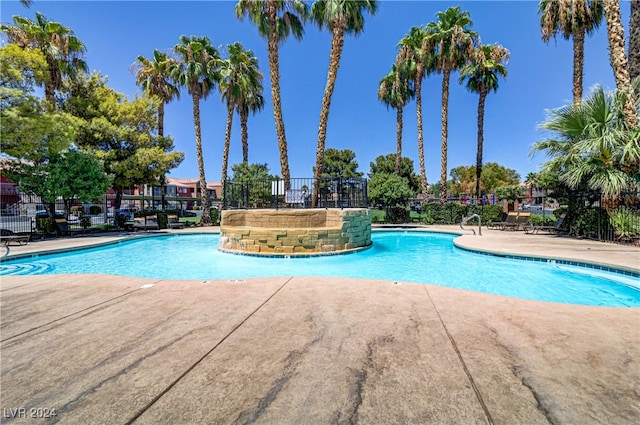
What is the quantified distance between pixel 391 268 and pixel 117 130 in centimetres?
1664

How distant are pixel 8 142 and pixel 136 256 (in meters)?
7.28

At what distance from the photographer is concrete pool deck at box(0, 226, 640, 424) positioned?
67.4 inches

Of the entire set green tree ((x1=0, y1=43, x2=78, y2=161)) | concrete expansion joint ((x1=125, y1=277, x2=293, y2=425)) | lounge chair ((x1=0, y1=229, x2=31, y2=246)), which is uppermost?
green tree ((x1=0, y1=43, x2=78, y2=161))

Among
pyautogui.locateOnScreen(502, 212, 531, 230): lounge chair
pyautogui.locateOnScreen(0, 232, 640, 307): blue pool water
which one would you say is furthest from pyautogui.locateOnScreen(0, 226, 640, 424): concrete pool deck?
pyautogui.locateOnScreen(502, 212, 531, 230): lounge chair

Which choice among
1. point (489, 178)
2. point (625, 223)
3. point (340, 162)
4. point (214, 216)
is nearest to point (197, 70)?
point (214, 216)

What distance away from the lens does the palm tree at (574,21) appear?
13.5 m

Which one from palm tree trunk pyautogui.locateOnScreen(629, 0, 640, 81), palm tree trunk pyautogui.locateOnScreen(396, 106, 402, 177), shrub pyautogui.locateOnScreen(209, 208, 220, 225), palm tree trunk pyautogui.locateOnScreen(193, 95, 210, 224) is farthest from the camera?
palm tree trunk pyautogui.locateOnScreen(396, 106, 402, 177)

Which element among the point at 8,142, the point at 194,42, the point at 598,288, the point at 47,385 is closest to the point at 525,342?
the point at 47,385

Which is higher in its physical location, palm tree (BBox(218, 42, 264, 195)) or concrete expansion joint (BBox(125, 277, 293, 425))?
palm tree (BBox(218, 42, 264, 195))

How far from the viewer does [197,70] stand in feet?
60.2

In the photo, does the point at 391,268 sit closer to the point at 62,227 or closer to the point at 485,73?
the point at 62,227

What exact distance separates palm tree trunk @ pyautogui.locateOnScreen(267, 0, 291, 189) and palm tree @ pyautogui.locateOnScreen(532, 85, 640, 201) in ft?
35.6

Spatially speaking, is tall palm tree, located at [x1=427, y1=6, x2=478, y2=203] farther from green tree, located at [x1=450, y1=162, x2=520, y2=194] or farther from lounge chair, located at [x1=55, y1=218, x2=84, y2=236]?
green tree, located at [x1=450, y1=162, x2=520, y2=194]

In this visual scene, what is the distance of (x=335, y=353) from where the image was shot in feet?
7.86
